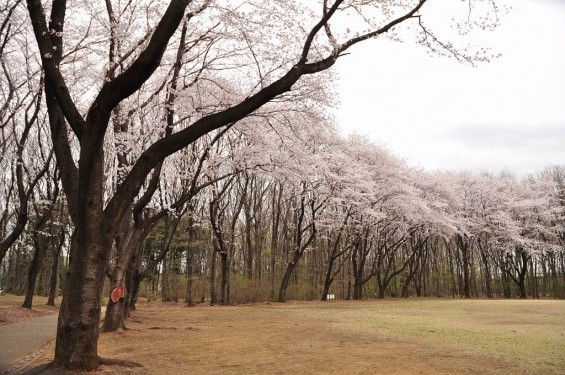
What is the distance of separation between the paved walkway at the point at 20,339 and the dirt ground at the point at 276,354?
0.46 meters

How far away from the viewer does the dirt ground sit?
22.2 feet

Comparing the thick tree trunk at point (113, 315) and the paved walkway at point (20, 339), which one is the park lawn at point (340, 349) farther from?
the paved walkway at point (20, 339)

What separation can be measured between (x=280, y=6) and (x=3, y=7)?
26.3 feet

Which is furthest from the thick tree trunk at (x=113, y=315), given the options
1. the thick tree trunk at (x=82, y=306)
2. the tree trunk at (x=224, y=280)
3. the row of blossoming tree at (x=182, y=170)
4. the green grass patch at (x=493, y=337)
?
the tree trunk at (x=224, y=280)

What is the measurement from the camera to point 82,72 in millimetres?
14297

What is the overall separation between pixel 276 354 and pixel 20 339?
6.16 m

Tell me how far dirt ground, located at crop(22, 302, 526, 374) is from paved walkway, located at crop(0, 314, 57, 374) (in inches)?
18.2

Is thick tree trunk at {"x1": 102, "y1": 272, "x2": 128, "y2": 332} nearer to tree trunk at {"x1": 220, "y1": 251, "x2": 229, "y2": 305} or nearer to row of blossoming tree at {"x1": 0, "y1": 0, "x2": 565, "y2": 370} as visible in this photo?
row of blossoming tree at {"x1": 0, "y1": 0, "x2": 565, "y2": 370}

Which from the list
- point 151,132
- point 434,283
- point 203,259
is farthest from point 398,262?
point 151,132

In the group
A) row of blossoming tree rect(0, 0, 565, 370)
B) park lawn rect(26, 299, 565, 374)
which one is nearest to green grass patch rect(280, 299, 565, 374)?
park lawn rect(26, 299, 565, 374)

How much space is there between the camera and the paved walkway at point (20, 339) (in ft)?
24.9

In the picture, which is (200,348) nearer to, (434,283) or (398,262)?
(398,262)

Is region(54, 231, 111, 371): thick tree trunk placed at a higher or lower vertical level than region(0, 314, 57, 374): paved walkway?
higher

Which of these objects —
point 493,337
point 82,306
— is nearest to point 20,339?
point 82,306
